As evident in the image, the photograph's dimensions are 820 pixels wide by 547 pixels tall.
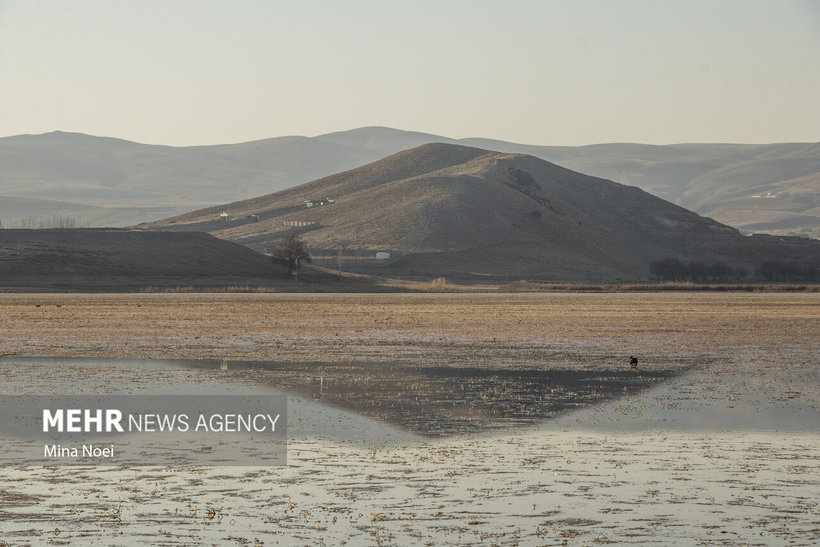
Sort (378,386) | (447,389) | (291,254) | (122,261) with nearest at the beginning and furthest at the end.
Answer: (447,389) < (378,386) < (122,261) < (291,254)

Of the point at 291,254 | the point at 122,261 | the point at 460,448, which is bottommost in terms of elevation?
the point at 460,448

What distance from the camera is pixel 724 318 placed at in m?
69.9

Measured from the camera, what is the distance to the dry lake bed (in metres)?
14.2

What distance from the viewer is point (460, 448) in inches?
790

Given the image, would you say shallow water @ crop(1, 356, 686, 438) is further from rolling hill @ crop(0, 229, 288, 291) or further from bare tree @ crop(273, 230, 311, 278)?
bare tree @ crop(273, 230, 311, 278)

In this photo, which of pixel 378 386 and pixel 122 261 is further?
pixel 122 261

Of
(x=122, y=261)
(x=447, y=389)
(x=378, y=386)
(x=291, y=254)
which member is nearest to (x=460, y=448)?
(x=447, y=389)

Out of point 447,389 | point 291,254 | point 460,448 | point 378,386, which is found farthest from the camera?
point 291,254

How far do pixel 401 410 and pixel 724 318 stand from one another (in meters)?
48.6

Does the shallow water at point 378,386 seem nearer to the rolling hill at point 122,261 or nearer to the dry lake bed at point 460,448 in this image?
the dry lake bed at point 460,448

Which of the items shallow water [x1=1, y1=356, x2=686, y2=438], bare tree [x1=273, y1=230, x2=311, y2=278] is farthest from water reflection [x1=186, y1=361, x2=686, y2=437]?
bare tree [x1=273, y1=230, x2=311, y2=278]

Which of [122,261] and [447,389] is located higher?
[122,261]

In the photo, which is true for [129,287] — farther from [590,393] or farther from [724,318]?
[590,393]

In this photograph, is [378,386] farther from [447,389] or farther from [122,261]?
[122,261]
